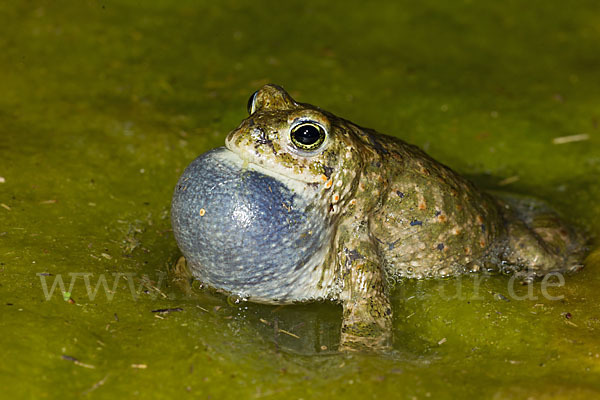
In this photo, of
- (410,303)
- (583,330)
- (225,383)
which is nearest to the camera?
(225,383)

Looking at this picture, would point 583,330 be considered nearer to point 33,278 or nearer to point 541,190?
point 541,190

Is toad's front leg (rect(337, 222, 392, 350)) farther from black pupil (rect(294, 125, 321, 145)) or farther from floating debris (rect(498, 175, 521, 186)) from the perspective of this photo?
floating debris (rect(498, 175, 521, 186))

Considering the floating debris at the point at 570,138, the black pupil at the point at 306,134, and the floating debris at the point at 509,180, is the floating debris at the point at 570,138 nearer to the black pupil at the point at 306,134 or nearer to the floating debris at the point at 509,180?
the floating debris at the point at 509,180

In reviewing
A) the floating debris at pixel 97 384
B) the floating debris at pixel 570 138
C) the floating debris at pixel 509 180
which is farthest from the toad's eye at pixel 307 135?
the floating debris at pixel 570 138

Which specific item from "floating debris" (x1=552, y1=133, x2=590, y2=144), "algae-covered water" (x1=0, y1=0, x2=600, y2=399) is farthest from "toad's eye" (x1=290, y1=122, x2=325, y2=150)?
"floating debris" (x1=552, y1=133, x2=590, y2=144)

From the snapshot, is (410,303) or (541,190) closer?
(410,303)

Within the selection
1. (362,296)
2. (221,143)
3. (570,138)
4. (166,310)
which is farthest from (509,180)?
(166,310)

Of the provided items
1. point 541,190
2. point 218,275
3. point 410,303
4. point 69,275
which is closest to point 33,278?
point 69,275
